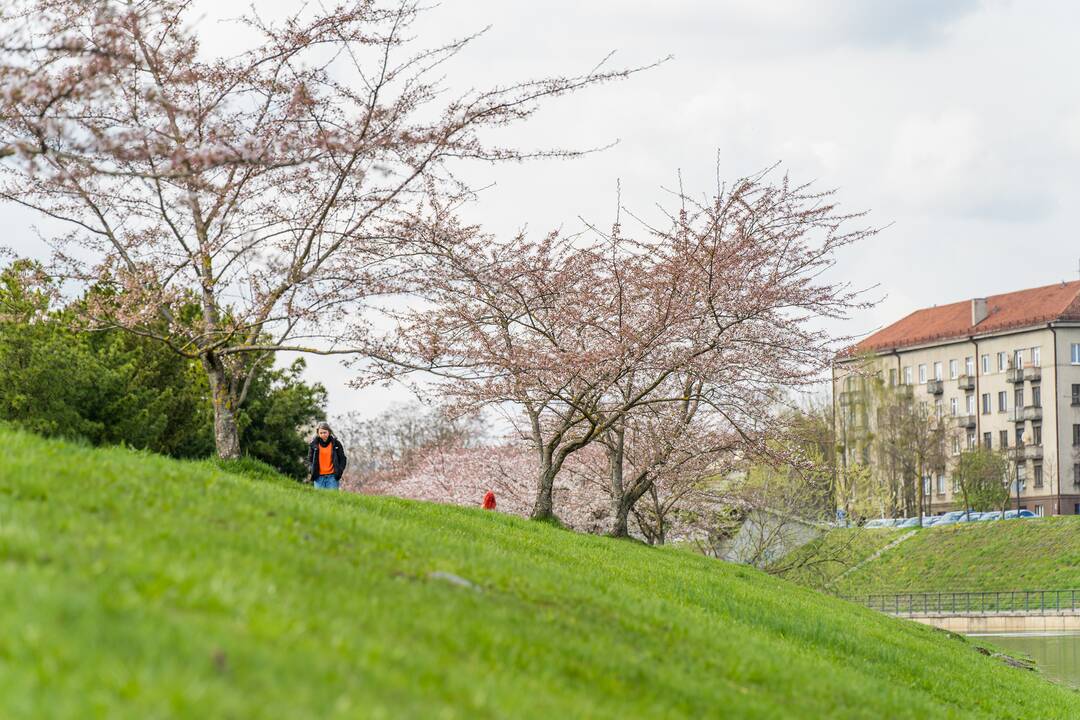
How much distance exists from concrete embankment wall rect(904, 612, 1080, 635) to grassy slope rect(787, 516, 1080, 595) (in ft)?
28.9

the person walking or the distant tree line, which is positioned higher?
the distant tree line

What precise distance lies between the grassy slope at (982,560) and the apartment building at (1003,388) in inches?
646

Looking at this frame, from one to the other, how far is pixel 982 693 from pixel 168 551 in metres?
12.5

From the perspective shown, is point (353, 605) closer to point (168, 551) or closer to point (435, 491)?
point (168, 551)

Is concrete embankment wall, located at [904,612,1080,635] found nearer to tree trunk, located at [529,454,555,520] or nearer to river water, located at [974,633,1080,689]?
river water, located at [974,633,1080,689]

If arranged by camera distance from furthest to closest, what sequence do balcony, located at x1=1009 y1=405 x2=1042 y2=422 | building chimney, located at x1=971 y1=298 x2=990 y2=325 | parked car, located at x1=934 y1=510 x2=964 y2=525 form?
building chimney, located at x1=971 y1=298 x2=990 y2=325, balcony, located at x1=1009 y1=405 x2=1042 y2=422, parked car, located at x1=934 y1=510 x2=964 y2=525

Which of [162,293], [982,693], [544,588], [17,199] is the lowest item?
[982,693]

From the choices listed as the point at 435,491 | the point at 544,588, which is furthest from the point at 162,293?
the point at 435,491

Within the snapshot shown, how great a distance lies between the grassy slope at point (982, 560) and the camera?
67062 mm

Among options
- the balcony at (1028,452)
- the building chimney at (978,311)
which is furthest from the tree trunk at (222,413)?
the building chimney at (978,311)

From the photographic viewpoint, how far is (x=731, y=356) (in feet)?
84.1

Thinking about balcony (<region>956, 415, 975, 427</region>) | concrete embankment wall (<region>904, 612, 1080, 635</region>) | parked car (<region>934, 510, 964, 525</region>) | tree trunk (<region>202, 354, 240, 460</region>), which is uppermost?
balcony (<region>956, 415, 975, 427</region>)

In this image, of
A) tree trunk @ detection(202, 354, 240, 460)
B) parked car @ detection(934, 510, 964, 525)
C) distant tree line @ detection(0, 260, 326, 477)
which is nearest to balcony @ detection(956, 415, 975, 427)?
parked car @ detection(934, 510, 964, 525)

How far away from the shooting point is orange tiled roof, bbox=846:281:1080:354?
9906cm
